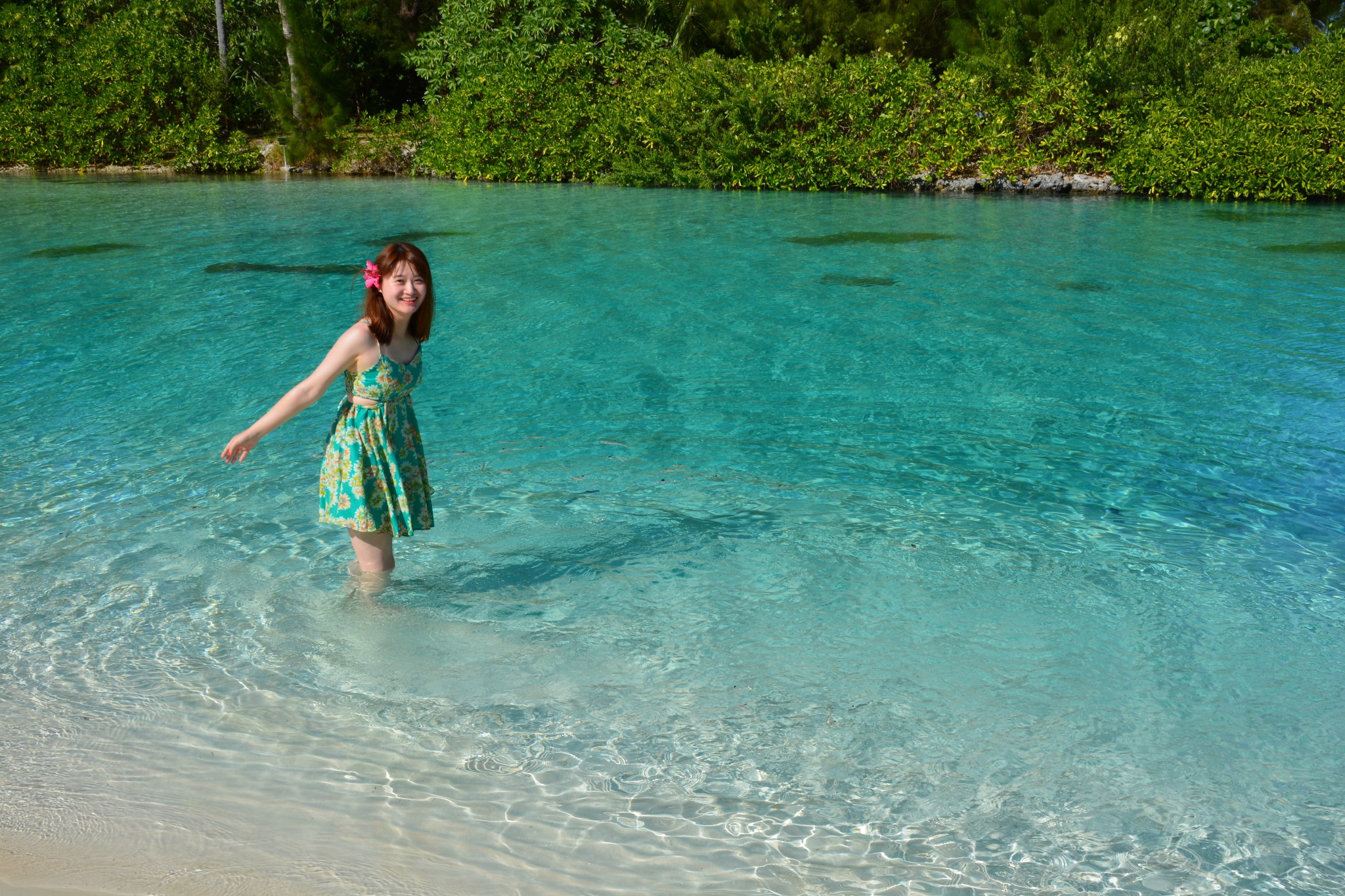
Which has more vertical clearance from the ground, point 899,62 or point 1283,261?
point 899,62

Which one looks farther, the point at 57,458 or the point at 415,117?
the point at 415,117

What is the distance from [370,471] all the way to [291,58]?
90.8 ft

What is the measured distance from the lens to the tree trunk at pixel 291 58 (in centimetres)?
2822

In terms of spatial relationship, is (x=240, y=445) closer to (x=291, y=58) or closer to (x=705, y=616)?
(x=705, y=616)

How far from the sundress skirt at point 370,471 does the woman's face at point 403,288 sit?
1.27 feet

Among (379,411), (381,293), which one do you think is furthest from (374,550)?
(381,293)

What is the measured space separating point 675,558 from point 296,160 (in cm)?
2750

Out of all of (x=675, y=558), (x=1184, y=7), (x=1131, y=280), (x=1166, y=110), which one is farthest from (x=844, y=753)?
(x=1184, y=7)

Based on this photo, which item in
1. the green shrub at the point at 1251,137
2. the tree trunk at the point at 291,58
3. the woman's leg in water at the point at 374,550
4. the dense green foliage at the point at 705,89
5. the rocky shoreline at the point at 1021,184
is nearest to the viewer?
the woman's leg in water at the point at 374,550

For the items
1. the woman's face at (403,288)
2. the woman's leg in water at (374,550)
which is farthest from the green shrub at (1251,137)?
the woman's face at (403,288)

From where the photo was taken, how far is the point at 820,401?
7930 mm

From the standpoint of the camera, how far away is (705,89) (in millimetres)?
24125

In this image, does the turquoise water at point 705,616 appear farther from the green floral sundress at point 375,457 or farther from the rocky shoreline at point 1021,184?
the rocky shoreline at point 1021,184

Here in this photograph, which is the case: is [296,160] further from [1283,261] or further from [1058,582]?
[1058,582]
